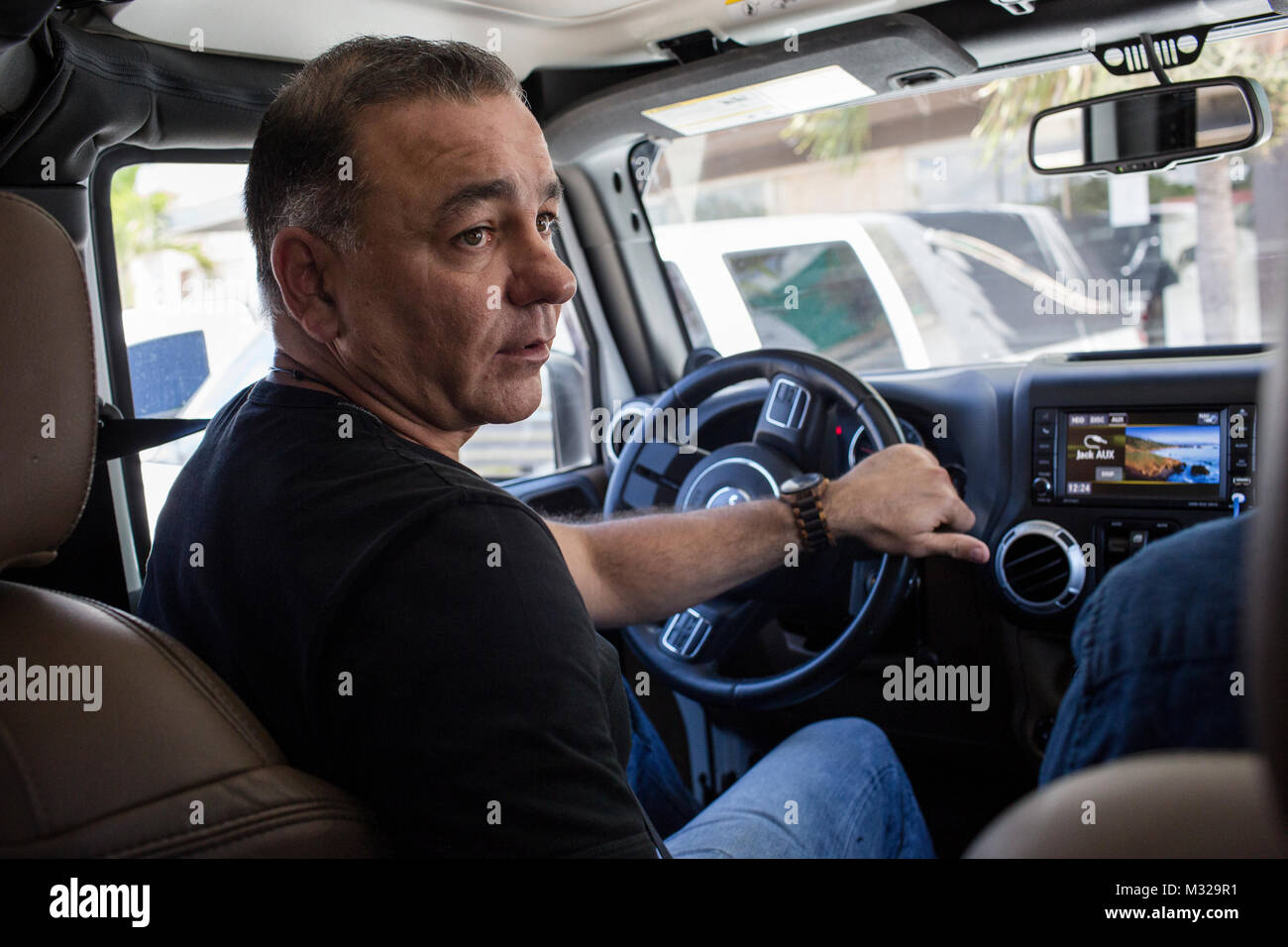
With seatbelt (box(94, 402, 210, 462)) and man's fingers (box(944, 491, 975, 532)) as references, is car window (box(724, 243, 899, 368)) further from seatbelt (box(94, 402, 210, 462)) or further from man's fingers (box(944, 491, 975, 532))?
seatbelt (box(94, 402, 210, 462))

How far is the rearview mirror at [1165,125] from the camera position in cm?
169

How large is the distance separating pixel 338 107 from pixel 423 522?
20.3 inches

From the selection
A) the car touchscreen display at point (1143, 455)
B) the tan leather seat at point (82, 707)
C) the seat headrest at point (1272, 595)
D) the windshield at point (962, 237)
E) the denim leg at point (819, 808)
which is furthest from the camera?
the windshield at point (962, 237)

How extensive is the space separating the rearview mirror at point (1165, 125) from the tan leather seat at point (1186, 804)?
1565 mm

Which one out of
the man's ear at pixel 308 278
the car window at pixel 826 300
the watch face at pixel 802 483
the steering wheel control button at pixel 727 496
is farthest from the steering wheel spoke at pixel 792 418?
the car window at pixel 826 300

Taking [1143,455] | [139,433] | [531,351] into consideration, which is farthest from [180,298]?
[1143,455]

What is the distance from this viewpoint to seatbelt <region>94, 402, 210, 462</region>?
1596mm

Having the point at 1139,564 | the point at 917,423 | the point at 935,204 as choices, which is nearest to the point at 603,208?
the point at 917,423

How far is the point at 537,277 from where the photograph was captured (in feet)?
3.99

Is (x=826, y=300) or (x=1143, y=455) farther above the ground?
(x=826, y=300)

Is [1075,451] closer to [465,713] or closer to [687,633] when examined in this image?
[687,633]

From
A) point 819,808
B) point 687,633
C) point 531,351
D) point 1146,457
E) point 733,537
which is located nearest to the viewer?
point 531,351

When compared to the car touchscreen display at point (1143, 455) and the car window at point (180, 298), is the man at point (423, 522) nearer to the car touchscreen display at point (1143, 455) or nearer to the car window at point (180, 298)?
the car touchscreen display at point (1143, 455)
